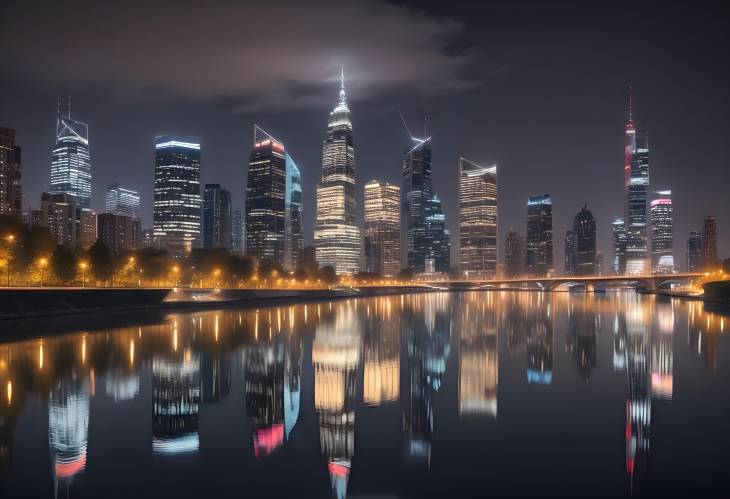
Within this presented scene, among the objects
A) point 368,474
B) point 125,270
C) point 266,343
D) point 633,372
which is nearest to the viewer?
point 368,474

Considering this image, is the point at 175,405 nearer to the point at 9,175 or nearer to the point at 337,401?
the point at 337,401

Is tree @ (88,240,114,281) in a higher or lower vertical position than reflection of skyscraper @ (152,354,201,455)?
higher

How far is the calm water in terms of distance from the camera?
368 inches

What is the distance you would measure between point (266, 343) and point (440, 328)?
1671cm

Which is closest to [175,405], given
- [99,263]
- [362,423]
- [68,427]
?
[68,427]

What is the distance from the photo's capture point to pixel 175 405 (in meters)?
15.1

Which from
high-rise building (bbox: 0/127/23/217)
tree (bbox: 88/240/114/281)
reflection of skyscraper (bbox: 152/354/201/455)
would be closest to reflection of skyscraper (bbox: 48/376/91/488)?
reflection of skyscraper (bbox: 152/354/201/455)

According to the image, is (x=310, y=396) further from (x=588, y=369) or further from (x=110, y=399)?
(x=588, y=369)

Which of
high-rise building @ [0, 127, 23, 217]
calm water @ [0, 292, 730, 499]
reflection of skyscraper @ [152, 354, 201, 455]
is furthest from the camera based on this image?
high-rise building @ [0, 127, 23, 217]

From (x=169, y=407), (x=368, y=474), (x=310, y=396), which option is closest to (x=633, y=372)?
(x=310, y=396)

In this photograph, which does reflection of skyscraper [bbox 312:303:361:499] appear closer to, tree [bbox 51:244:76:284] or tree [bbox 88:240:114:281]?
tree [bbox 51:244:76:284]

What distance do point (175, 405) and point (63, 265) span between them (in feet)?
224

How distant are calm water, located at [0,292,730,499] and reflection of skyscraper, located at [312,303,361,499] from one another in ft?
0.25

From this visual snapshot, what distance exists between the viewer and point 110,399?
15648mm
